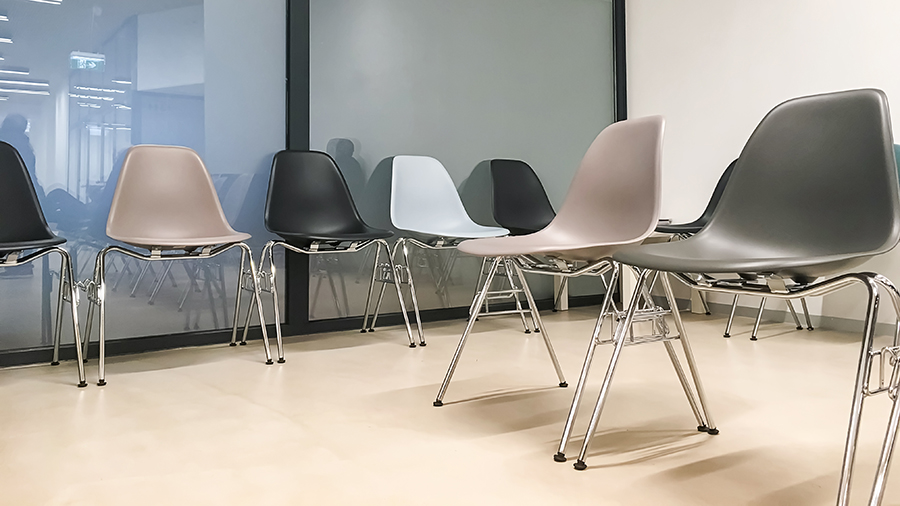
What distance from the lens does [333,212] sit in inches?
129

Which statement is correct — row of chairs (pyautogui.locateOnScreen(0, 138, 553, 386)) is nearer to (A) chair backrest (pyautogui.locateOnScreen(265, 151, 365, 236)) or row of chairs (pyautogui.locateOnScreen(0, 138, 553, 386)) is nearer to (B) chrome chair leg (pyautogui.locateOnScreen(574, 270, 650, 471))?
(A) chair backrest (pyautogui.locateOnScreen(265, 151, 365, 236))

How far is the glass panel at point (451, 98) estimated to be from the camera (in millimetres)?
3453

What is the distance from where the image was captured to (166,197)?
2.88 m

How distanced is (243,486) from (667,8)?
4.23 m

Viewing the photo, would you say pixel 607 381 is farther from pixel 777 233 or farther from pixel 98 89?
pixel 98 89

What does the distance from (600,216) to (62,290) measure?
2113mm

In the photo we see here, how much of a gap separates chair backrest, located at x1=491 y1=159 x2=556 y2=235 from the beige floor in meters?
1.21

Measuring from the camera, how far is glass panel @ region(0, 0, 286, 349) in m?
2.65

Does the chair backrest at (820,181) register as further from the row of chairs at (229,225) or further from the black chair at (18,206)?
the black chair at (18,206)

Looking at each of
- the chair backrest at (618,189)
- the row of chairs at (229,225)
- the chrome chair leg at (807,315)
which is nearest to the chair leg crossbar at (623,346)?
the chair backrest at (618,189)

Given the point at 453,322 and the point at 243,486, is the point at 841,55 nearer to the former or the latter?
the point at 453,322

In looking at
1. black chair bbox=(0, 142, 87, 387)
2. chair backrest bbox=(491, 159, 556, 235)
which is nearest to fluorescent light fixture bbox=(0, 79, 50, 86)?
black chair bbox=(0, 142, 87, 387)

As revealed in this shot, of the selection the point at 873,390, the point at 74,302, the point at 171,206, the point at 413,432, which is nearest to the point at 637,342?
the point at 873,390

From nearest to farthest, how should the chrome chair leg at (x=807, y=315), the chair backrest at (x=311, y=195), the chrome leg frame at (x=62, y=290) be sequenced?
the chrome leg frame at (x=62, y=290) → the chair backrest at (x=311, y=195) → the chrome chair leg at (x=807, y=315)
